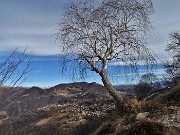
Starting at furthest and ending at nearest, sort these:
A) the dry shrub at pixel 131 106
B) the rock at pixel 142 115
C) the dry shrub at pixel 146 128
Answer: the dry shrub at pixel 131 106 → the rock at pixel 142 115 → the dry shrub at pixel 146 128

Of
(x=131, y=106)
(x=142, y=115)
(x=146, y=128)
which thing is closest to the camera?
(x=146, y=128)

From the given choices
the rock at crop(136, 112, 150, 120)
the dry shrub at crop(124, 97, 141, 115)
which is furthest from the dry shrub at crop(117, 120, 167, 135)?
the dry shrub at crop(124, 97, 141, 115)

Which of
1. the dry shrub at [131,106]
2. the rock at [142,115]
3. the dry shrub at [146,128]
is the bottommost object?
the dry shrub at [146,128]

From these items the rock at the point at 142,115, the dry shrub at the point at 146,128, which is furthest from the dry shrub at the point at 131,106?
the dry shrub at the point at 146,128

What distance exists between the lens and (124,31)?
49.3 feet

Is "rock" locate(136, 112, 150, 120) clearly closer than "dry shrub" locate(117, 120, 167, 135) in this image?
No

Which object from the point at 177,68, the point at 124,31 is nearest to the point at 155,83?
the point at 177,68

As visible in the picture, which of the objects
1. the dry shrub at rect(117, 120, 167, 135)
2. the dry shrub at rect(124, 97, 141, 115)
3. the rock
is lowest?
the dry shrub at rect(117, 120, 167, 135)

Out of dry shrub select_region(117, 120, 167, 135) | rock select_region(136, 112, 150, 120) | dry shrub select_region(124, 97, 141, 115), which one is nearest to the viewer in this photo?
dry shrub select_region(117, 120, 167, 135)

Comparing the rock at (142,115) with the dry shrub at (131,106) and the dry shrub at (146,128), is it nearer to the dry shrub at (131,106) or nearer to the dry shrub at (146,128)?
the dry shrub at (146,128)

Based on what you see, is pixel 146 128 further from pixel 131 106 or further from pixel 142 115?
pixel 131 106

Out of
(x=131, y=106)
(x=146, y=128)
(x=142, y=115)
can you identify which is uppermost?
(x=131, y=106)

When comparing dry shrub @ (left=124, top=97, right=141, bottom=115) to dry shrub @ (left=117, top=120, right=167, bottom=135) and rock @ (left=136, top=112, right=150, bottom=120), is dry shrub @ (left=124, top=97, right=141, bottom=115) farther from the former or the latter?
dry shrub @ (left=117, top=120, right=167, bottom=135)

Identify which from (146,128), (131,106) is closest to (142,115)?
(131,106)
